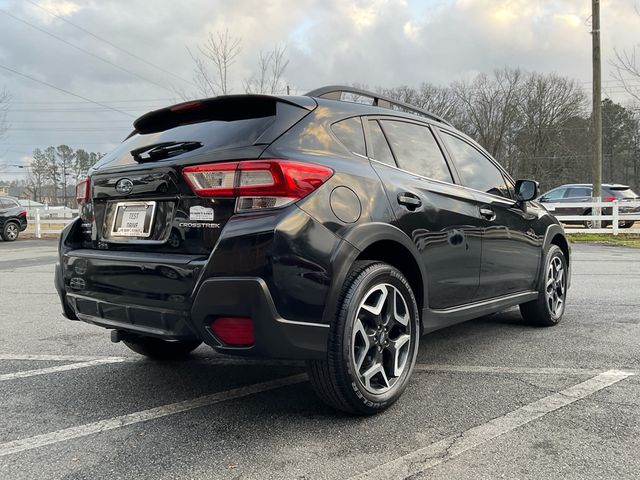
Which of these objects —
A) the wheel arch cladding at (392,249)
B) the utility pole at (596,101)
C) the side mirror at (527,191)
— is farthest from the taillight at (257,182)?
the utility pole at (596,101)

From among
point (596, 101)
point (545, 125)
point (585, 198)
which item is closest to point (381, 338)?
point (596, 101)

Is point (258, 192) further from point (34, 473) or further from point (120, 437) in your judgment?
point (34, 473)

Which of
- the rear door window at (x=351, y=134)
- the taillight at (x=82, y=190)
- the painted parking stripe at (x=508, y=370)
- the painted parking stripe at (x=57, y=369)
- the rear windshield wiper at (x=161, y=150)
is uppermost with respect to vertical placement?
the rear door window at (x=351, y=134)

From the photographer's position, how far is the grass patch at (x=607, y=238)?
1452cm

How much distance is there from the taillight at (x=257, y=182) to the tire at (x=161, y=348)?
1646 millimetres

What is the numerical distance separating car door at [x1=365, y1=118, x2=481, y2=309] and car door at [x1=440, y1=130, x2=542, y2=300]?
0.16 metres

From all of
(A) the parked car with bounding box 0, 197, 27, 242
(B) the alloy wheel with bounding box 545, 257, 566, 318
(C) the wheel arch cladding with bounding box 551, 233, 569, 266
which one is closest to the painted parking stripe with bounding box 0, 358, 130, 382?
(B) the alloy wheel with bounding box 545, 257, 566, 318

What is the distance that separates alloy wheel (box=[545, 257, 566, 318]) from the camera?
478 cm

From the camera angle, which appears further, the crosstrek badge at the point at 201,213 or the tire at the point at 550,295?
the tire at the point at 550,295

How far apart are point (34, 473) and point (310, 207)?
5.45 ft

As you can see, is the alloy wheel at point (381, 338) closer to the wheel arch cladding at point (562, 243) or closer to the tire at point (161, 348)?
the tire at point (161, 348)

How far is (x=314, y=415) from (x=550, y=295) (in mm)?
2921

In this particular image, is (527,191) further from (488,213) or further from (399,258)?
(399,258)

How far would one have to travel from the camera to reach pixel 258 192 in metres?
2.44
